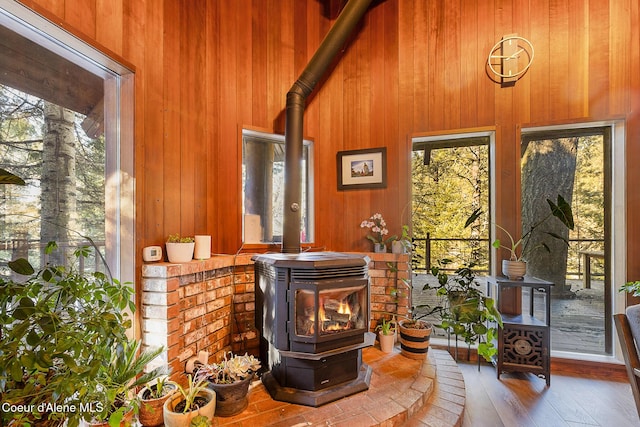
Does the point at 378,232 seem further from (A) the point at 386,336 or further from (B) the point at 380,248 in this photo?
(A) the point at 386,336

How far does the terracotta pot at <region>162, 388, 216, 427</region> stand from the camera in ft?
4.34

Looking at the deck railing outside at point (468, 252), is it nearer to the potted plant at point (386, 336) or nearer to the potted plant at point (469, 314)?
the potted plant at point (469, 314)

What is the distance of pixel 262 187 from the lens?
99.4 inches

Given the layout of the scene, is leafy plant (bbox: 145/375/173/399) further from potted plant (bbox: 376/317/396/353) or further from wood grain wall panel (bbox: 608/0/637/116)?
wood grain wall panel (bbox: 608/0/637/116)

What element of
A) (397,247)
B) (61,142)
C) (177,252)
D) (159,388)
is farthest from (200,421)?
(397,247)

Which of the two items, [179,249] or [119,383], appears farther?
[179,249]

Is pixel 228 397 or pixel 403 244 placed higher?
pixel 403 244

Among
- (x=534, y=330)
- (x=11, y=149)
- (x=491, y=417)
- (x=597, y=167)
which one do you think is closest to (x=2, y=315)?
(x=11, y=149)

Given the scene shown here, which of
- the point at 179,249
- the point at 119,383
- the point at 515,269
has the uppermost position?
the point at 179,249

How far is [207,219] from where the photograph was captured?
215cm

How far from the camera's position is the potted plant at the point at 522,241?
220 cm

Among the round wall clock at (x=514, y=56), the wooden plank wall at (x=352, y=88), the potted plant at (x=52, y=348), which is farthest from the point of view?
the round wall clock at (x=514, y=56)

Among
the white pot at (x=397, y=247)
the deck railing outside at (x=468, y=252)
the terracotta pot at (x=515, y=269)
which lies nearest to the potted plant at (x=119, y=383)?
the white pot at (x=397, y=247)

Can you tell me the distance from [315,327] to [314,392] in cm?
39
